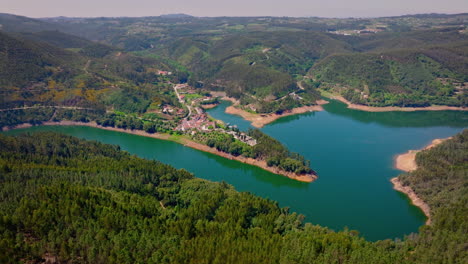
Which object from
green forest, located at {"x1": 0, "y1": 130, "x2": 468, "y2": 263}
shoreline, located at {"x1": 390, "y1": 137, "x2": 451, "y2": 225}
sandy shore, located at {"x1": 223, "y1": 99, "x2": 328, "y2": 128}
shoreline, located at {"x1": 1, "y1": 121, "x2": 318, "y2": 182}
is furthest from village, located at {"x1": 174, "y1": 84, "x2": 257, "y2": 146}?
shoreline, located at {"x1": 390, "y1": 137, "x2": 451, "y2": 225}

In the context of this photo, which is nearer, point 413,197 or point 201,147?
point 413,197

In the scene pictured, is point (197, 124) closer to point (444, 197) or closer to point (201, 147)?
point (201, 147)

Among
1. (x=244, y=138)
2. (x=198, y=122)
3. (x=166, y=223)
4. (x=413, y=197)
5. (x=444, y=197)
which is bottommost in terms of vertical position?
(x=413, y=197)

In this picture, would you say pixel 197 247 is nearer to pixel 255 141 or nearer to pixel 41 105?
pixel 255 141

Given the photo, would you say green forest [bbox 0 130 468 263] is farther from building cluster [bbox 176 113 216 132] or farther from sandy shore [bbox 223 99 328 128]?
sandy shore [bbox 223 99 328 128]

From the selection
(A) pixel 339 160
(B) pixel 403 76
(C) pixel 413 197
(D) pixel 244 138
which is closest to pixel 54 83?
(D) pixel 244 138

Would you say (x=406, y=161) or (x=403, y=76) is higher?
(x=403, y=76)

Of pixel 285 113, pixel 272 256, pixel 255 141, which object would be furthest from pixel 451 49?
pixel 272 256
